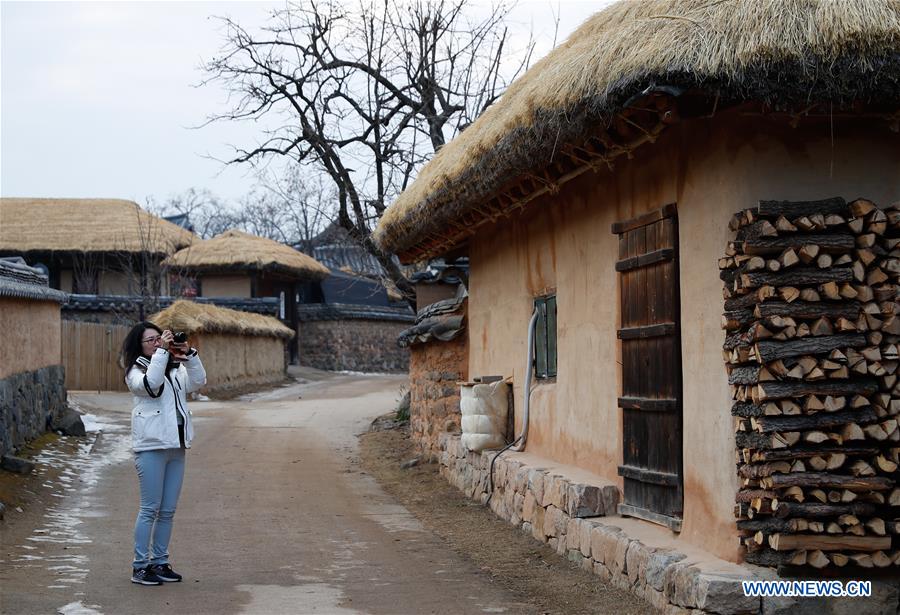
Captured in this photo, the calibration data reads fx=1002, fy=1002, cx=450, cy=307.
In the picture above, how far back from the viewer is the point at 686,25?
524 cm

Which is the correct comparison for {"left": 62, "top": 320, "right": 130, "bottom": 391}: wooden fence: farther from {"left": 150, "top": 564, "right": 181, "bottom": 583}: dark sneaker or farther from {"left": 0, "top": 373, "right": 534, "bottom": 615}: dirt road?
{"left": 150, "top": 564, "right": 181, "bottom": 583}: dark sneaker

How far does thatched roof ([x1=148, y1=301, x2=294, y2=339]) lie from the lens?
70.3 feet

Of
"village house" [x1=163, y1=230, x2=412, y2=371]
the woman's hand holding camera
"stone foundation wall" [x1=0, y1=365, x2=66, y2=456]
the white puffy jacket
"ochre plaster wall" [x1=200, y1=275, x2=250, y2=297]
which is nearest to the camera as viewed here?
the white puffy jacket

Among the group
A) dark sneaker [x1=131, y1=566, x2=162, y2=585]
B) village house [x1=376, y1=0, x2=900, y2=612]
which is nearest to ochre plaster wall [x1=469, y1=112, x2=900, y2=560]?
village house [x1=376, y1=0, x2=900, y2=612]

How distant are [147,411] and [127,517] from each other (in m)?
3.27

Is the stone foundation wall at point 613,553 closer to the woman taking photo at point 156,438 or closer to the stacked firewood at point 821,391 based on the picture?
the stacked firewood at point 821,391

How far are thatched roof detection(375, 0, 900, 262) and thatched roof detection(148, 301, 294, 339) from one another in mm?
15622

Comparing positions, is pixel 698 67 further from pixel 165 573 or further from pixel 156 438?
pixel 165 573

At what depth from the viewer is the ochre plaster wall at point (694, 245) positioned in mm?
5352

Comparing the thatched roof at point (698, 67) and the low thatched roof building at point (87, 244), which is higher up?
the low thatched roof building at point (87, 244)

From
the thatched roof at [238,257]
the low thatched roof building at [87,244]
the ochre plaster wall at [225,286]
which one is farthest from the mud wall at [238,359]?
the low thatched roof building at [87,244]

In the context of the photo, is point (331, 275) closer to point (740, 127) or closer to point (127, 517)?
point (127, 517)

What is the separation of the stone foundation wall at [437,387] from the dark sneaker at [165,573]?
539cm

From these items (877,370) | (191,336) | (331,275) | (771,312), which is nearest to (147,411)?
(771,312)
